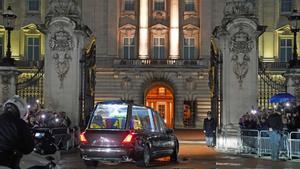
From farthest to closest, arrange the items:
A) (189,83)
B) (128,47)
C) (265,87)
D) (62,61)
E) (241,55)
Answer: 1. (128,47)
2. (189,83)
3. (265,87)
4. (241,55)
5. (62,61)

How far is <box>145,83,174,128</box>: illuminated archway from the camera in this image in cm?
6500

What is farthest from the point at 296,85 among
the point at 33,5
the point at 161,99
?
the point at 33,5

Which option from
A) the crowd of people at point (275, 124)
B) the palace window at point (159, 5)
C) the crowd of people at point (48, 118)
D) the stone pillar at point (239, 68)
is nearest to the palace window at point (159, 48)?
the palace window at point (159, 5)

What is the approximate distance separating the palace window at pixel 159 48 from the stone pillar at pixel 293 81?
41838mm

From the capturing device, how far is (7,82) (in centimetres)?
2558

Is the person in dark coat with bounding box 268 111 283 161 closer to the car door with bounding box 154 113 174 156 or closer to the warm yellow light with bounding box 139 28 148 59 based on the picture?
the car door with bounding box 154 113 174 156

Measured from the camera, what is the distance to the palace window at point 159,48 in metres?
67.5

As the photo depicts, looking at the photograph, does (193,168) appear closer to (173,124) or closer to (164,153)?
(164,153)

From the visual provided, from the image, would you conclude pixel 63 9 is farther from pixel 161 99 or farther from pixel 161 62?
pixel 161 99

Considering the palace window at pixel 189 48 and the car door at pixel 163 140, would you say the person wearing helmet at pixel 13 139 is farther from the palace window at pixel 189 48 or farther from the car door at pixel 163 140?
the palace window at pixel 189 48

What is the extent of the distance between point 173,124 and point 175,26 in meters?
11.4

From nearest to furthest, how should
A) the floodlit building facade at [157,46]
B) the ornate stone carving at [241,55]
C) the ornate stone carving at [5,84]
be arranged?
the ornate stone carving at [241,55] < the ornate stone carving at [5,84] < the floodlit building facade at [157,46]

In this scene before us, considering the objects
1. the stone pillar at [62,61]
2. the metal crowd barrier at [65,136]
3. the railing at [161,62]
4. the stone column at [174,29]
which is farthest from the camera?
the stone column at [174,29]

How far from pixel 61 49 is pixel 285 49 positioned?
45.1 m
